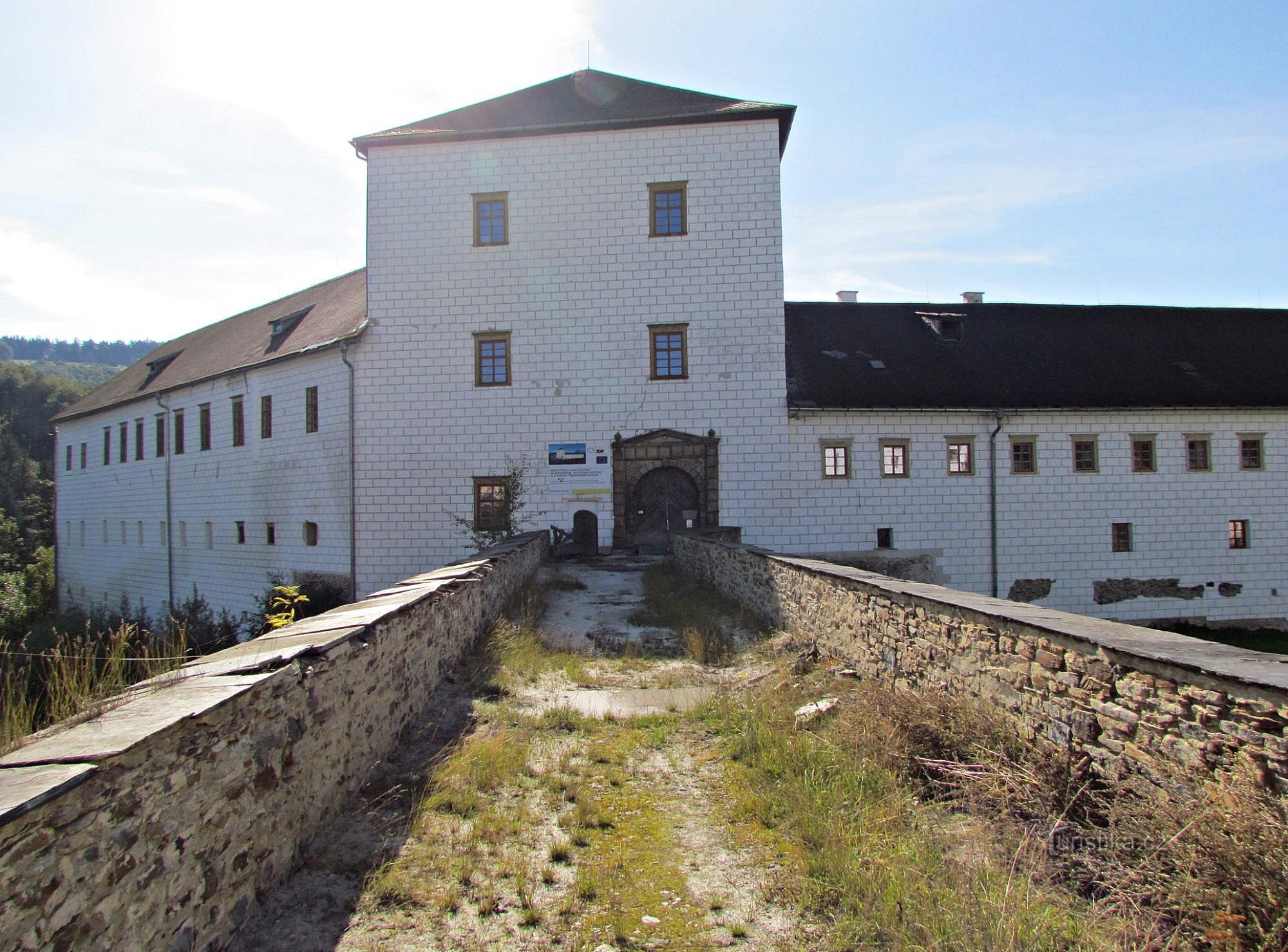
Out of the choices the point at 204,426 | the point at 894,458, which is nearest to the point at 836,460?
the point at 894,458

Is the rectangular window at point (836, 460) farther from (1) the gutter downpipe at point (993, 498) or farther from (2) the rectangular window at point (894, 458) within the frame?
(1) the gutter downpipe at point (993, 498)

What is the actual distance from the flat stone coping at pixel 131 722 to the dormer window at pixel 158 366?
3615cm

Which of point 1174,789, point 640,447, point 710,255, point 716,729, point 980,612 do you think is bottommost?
point 716,729

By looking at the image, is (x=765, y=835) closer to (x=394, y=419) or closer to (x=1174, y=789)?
(x=1174, y=789)

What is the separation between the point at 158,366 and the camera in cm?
3550

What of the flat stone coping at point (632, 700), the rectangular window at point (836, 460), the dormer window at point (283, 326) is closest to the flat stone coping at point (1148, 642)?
the flat stone coping at point (632, 700)

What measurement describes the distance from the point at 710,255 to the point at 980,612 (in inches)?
672

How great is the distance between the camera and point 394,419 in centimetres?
2119

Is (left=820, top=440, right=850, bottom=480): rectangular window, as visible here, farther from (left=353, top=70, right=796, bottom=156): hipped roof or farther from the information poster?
(left=353, top=70, right=796, bottom=156): hipped roof

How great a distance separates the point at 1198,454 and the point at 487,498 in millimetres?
19436

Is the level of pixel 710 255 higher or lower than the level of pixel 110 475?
higher

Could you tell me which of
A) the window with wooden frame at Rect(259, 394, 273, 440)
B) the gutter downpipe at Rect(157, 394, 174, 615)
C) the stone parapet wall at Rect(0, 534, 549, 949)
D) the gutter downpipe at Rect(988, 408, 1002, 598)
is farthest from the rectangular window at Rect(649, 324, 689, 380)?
the gutter downpipe at Rect(157, 394, 174, 615)

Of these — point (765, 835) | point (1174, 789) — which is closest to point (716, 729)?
point (765, 835)

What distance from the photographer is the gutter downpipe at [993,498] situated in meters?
20.6
